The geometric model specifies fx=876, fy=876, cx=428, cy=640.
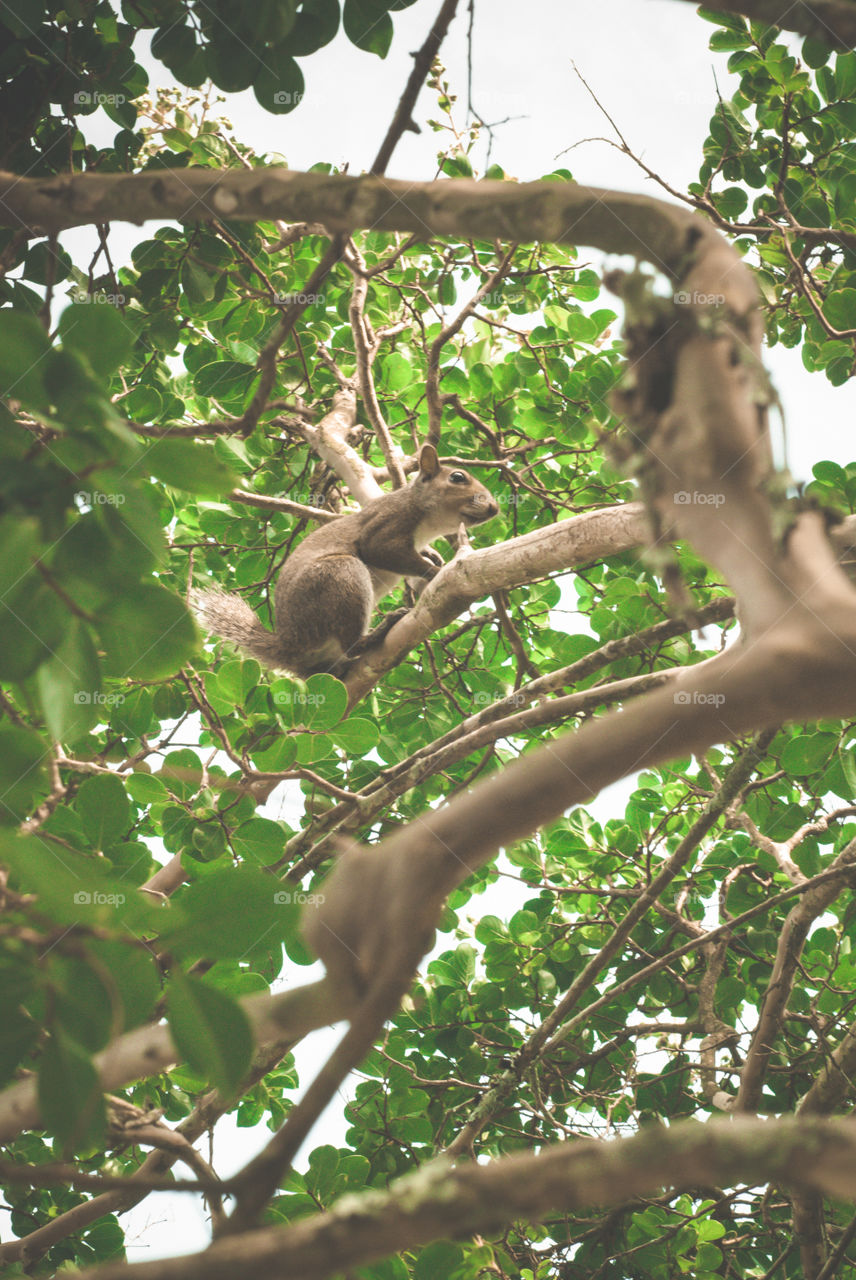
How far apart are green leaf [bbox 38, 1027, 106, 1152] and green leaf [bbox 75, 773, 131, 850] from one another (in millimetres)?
1340

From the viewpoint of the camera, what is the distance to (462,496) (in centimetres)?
527

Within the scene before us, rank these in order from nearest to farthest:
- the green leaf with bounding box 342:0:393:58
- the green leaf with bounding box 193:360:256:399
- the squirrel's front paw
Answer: the green leaf with bounding box 342:0:393:58, the green leaf with bounding box 193:360:256:399, the squirrel's front paw

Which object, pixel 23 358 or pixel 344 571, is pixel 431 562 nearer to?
pixel 344 571

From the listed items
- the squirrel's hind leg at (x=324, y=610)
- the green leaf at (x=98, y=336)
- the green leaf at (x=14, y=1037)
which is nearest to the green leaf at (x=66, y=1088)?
the green leaf at (x=14, y=1037)

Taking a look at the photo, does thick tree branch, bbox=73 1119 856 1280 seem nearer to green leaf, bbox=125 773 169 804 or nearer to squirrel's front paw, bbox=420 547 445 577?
green leaf, bbox=125 773 169 804

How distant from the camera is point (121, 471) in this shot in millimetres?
1016

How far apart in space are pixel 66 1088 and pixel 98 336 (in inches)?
33.0

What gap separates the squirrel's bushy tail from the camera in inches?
191

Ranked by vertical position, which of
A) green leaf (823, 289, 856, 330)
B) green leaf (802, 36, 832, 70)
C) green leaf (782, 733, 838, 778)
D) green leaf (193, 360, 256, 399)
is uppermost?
green leaf (802, 36, 832, 70)

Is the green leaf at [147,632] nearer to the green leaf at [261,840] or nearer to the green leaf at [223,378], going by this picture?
the green leaf at [261,840]

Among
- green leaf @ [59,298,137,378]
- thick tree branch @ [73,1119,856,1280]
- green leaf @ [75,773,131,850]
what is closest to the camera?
thick tree branch @ [73,1119,856,1280]

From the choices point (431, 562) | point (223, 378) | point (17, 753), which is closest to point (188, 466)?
point (17, 753)

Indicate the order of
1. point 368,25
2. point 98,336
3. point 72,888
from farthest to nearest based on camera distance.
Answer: point 368,25 → point 98,336 → point 72,888

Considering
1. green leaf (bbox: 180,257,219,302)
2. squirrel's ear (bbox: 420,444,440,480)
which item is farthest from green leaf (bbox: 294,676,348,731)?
squirrel's ear (bbox: 420,444,440,480)
